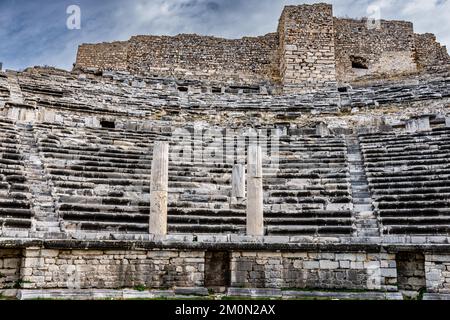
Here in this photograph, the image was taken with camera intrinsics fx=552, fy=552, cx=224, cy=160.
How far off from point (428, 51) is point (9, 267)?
22180 mm

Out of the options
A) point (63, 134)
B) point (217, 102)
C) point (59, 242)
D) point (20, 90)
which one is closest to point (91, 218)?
point (59, 242)

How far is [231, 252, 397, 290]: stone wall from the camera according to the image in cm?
1004

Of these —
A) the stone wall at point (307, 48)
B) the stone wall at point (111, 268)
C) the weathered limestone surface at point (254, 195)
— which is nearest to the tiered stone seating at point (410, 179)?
the weathered limestone surface at point (254, 195)

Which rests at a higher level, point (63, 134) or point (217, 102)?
point (217, 102)

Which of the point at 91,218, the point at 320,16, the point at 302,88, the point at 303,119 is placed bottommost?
the point at 91,218

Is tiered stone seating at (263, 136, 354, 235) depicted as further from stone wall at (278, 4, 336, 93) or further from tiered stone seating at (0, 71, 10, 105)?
tiered stone seating at (0, 71, 10, 105)

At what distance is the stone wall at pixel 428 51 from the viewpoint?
2547cm

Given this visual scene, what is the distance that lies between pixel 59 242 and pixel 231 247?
304 centimetres

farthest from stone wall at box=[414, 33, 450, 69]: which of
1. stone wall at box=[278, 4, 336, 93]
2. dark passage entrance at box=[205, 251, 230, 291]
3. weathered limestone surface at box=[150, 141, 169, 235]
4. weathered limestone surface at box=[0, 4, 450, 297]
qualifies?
dark passage entrance at box=[205, 251, 230, 291]

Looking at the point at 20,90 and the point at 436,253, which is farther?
the point at 20,90

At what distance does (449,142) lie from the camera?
14.2 m

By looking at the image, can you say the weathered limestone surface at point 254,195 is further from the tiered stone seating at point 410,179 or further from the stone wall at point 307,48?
the stone wall at point 307,48
